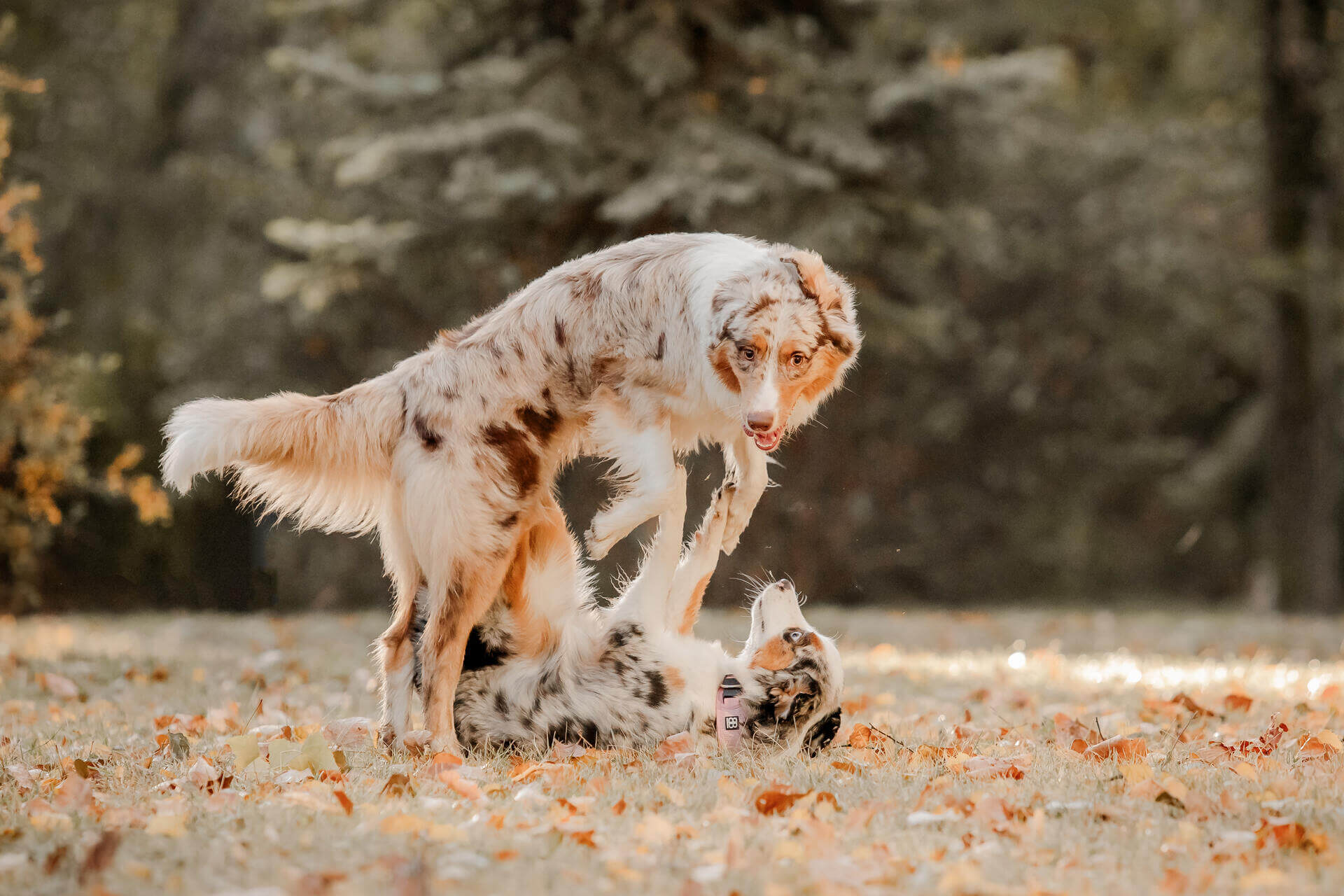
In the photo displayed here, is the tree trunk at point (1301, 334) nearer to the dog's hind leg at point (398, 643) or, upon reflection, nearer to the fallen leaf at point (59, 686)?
the dog's hind leg at point (398, 643)

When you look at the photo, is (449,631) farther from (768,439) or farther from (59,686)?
(59,686)

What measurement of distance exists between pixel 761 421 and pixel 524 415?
0.89 metres

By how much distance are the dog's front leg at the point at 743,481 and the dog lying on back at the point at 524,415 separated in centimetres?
7

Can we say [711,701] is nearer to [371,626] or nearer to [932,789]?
[932,789]

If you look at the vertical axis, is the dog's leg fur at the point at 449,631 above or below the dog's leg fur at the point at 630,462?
below

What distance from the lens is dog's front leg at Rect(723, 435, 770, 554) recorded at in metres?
4.80

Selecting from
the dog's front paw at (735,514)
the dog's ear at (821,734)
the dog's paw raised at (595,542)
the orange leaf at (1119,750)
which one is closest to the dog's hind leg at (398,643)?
the dog's paw raised at (595,542)

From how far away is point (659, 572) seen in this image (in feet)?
14.9

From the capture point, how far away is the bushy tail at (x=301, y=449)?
4.29m

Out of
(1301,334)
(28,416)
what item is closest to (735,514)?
(28,416)

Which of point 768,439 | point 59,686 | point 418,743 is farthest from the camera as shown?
point 59,686

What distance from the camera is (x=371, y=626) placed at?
10.3m

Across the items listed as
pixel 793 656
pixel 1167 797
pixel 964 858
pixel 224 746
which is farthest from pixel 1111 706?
pixel 224 746

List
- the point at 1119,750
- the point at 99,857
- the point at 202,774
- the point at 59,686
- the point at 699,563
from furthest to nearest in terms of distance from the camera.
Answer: the point at 59,686, the point at 699,563, the point at 1119,750, the point at 202,774, the point at 99,857
